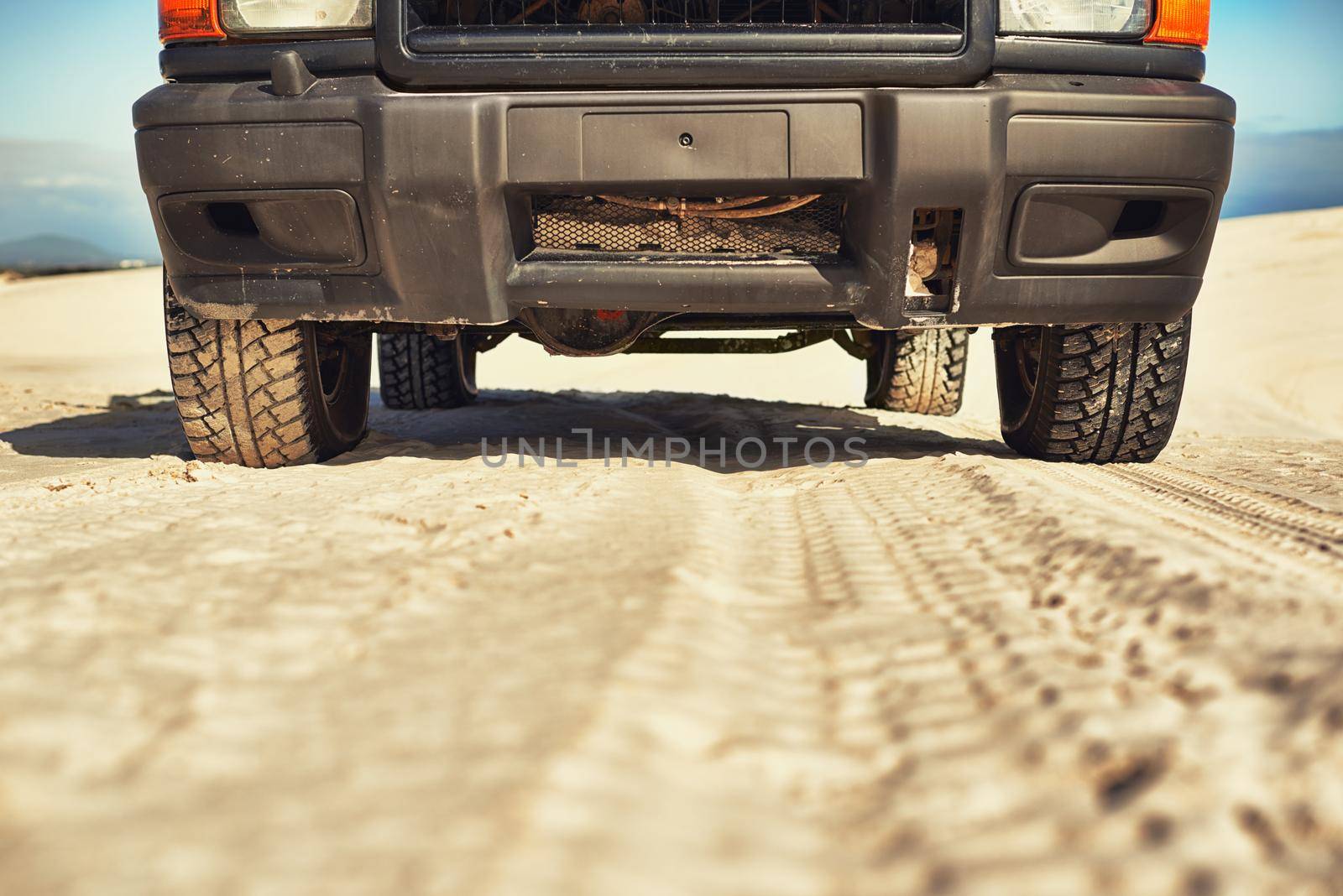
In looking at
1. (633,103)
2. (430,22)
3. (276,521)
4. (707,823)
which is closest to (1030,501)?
(633,103)

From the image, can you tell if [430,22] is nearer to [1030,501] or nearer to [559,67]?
[559,67]

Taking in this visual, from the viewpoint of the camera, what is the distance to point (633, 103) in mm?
2035

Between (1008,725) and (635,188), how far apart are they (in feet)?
4.74

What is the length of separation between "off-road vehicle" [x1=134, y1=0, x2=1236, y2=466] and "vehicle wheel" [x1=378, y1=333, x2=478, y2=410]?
2208 mm

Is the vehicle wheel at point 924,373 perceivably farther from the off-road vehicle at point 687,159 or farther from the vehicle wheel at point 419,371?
the off-road vehicle at point 687,159

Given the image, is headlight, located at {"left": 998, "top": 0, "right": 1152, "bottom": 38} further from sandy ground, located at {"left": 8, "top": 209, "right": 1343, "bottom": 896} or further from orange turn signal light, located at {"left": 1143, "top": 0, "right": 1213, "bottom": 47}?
sandy ground, located at {"left": 8, "top": 209, "right": 1343, "bottom": 896}

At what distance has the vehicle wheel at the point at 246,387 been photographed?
2471 mm

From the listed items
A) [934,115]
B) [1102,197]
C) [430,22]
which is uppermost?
[430,22]

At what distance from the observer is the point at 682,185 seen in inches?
81.0

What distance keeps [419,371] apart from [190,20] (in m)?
2.55

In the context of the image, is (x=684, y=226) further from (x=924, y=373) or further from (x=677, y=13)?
(x=924, y=373)

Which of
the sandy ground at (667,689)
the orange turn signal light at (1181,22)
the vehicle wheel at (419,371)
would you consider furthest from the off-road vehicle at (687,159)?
the vehicle wheel at (419,371)

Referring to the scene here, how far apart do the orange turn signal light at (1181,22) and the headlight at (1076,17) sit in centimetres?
3

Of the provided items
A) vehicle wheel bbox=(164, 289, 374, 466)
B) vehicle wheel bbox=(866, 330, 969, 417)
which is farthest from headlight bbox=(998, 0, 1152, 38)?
vehicle wheel bbox=(866, 330, 969, 417)
